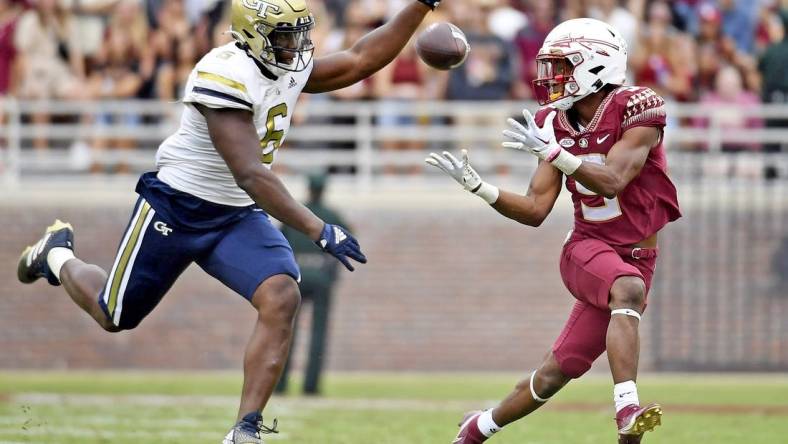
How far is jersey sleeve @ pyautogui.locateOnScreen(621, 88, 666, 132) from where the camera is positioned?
22.9 ft

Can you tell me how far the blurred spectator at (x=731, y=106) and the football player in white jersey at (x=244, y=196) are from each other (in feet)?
25.8

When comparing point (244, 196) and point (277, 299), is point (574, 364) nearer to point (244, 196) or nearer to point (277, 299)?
point (277, 299)

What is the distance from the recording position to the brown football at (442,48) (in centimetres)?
754

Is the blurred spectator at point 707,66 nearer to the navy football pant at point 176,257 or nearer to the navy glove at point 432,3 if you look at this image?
the navy glove at point 432,3

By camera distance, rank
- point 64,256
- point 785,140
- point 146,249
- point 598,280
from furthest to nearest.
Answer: point 785,140 → point 64,256 → point 146,249 → point 598,280

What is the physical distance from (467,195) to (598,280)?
8.55 metres

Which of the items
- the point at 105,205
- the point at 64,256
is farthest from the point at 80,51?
the point at 64,256

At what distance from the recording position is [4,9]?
1605cm

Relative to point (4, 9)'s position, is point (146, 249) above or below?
below

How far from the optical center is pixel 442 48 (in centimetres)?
754

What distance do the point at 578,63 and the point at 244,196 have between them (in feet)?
5.69

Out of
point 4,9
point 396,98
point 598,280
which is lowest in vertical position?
point 598,280

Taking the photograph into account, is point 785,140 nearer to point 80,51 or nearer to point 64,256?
point 80,51

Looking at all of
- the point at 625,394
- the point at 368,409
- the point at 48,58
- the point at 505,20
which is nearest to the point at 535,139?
the point at 625,394
